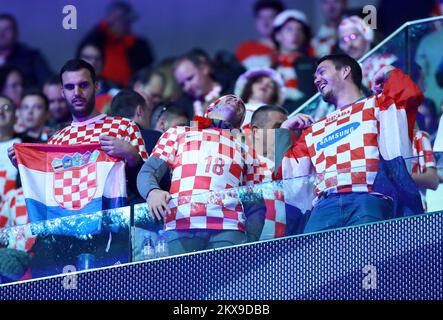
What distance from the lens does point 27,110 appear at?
34.9 ft

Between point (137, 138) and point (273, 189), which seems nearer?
point (273, 189)

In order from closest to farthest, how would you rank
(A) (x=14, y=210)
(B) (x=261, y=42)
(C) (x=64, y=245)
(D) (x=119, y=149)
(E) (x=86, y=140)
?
1. (C) (x=64, y=245)
2. (D) (x=119, y=149)
3. (E) (x=86, y=140)
4. (A) (x=14, y=210)
5. (B) (x=261, y=42)

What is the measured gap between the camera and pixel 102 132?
8375 millimetres

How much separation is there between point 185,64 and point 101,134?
2542 mm

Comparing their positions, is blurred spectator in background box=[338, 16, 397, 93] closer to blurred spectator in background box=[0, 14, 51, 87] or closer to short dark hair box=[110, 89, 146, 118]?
short dark hair box=[110, 89, 146, 118]

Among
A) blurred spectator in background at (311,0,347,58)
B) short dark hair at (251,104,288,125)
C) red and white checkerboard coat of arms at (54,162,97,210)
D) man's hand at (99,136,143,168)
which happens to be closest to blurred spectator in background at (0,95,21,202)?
red and white checkerboard coat of arms at (54,162,97,210)

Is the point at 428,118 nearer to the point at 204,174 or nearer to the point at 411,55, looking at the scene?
the point at 411,55

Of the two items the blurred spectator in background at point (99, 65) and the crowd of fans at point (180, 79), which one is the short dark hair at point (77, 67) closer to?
the crowd of fans at point (180, 79)

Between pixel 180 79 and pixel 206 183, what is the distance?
3174mm

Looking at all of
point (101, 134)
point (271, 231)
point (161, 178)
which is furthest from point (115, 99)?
point (271, 231)

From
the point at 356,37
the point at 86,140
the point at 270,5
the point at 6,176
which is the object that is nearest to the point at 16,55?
the point at 270,5

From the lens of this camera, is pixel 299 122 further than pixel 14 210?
No

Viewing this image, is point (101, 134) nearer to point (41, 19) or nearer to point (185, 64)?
point (185, 64)
